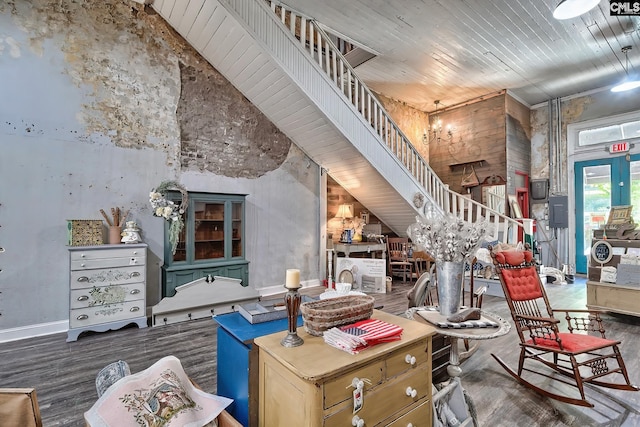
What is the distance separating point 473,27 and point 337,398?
574 cm

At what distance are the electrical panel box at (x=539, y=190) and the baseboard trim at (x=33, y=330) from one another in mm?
9235

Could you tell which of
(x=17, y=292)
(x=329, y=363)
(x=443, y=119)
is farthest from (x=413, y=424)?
(x=443, y=119)

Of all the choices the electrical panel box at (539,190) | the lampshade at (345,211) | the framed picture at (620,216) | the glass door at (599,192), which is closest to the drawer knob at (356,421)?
the framed picture at (620,216)

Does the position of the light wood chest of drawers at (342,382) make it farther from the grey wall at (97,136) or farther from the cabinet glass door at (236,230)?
the grey wall at (97,136)

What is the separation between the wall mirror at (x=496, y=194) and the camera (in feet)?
23.5

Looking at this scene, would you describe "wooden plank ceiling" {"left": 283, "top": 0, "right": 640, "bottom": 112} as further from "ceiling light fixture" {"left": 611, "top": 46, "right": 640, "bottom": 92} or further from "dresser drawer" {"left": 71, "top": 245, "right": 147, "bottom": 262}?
"dresser drawer" {"left": 71, "top": 245, "right": 147, "bottom": 262}

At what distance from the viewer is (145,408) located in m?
1.23

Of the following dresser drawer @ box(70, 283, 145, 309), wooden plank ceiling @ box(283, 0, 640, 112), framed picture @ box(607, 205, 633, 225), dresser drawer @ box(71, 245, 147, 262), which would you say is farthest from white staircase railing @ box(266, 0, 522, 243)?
dresser drawer @ box(70, 283, 145, 309)

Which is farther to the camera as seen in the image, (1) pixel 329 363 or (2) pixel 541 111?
(2) pixel 541 111

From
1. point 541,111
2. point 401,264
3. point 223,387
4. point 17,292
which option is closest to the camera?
point 223,387

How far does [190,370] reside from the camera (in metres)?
2.73

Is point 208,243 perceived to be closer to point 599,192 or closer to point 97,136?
point 97,136

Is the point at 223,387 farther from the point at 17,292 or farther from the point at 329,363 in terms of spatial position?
the point at 17,292

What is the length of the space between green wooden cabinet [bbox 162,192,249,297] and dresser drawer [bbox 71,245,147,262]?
1.55ft
